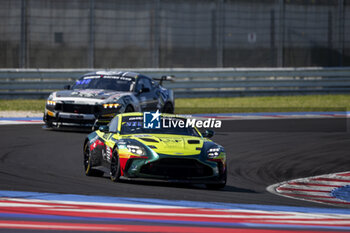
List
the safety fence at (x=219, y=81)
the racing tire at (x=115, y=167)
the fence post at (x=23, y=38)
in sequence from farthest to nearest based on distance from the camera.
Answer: the safety fence at (x=219, y=81) < the fence post at (x=23, y=38) < the racing tire at (x=115, y=167)

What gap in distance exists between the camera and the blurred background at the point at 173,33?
27641 millimetres

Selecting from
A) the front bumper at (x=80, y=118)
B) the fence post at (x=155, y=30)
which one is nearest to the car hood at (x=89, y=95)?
the front bumper at (x=80, y=118)

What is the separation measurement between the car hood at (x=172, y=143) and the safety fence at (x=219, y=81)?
16891 mm

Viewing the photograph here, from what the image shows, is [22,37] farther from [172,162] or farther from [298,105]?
[172,162]

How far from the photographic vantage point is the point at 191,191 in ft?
34.9

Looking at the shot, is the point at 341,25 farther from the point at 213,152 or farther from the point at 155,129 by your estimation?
the point at 213,152

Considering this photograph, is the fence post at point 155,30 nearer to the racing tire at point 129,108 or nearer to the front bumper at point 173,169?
the racing tire at point 129,108

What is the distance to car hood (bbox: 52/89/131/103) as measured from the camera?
58.4 feet

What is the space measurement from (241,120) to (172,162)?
12.5 metres

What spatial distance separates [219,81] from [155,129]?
18160 millimetres

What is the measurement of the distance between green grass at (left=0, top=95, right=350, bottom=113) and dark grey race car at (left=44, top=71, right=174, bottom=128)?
627cm

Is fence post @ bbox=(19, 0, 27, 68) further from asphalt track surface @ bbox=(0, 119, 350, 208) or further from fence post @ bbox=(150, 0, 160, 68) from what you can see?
asphalt track surface @ bbox=(0, 119, 350, 208)

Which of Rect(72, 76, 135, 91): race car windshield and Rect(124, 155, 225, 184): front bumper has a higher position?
Rect(72, 76, 135, 91): race car windshield

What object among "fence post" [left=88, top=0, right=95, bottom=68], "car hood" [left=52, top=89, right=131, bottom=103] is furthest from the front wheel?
"fence post" [left=88, top=0, right=95, bottom=68]
